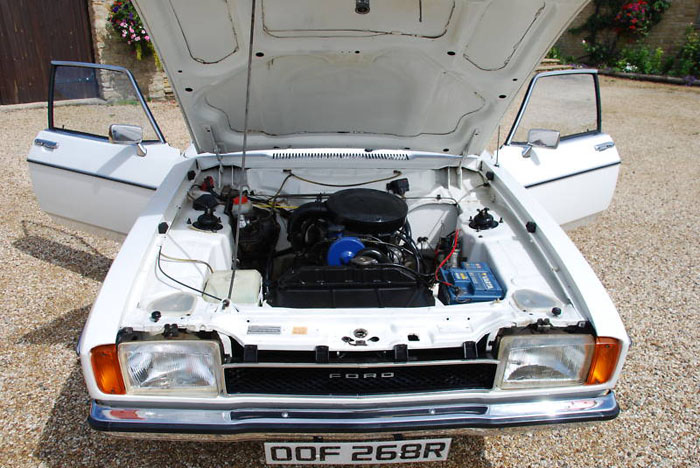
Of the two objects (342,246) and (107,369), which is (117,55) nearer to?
(342,246)

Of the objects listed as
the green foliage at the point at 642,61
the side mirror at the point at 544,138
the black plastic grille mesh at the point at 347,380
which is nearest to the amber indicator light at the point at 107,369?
the black plastic grille mesh at the point at 347,380

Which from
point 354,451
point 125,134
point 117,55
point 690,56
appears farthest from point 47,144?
point 690,56

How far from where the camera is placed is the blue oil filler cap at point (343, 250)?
7.61ft

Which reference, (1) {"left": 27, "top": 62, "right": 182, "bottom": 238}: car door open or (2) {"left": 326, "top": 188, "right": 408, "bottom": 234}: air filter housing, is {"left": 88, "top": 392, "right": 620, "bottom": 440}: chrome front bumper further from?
(1) {"left": 27, "top": 62, "right": 182, "bottom": 238}: car door open

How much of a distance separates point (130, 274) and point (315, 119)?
139cm

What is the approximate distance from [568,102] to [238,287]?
3629mm

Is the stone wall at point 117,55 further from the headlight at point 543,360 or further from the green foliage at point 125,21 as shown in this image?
the headlight at point 543,360

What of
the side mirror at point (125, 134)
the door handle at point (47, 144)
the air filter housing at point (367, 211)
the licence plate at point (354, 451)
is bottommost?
the licence plate at point (354, 451)

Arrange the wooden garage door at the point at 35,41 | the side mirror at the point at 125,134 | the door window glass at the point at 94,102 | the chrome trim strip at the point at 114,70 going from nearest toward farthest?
the side mirror at the point at 125,134 → the chrome trim strip at the point at 114,70 → the door window glass at the point at 94,102 → the wooden garage door at the point at 35,41

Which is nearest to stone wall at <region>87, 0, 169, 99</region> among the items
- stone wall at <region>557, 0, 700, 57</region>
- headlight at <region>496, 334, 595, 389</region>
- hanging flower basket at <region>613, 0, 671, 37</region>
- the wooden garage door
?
the wooden garage door

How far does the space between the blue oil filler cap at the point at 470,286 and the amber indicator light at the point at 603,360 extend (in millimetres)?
429

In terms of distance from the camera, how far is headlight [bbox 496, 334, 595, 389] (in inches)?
70.3

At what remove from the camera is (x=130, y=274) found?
1.92 metres

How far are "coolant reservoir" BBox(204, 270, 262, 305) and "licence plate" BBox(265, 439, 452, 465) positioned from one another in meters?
0.56
